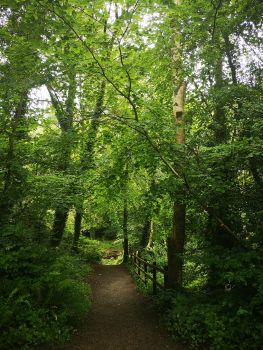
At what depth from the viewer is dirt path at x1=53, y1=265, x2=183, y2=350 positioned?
19.8 ft

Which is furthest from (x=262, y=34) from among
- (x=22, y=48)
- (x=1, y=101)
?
(x=1, y=101)

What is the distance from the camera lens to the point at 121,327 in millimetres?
7152

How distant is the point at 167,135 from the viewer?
20.5 ft

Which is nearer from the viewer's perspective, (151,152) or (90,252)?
(151,152)

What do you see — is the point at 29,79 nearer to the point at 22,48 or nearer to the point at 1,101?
the point at 22,48

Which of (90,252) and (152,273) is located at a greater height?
(152,273)

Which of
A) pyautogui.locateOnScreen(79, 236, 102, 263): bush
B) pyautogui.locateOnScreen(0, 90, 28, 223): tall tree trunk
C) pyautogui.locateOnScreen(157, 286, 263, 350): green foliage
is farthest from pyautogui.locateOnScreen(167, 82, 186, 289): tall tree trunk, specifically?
pyautogui.locateOnScreen(79, 236, 102, 263): bush

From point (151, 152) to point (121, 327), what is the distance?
471 cm

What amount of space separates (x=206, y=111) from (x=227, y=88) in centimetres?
91

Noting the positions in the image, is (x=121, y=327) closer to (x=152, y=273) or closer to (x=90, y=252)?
(x=152, y=273)

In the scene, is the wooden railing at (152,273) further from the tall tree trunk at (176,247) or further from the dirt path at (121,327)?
the dirt path at (121,327)

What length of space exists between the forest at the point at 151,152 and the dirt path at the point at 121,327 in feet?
1.21

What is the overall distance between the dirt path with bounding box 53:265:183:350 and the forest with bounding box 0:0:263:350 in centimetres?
37

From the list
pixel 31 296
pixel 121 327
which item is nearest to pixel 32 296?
pixel 31 296
